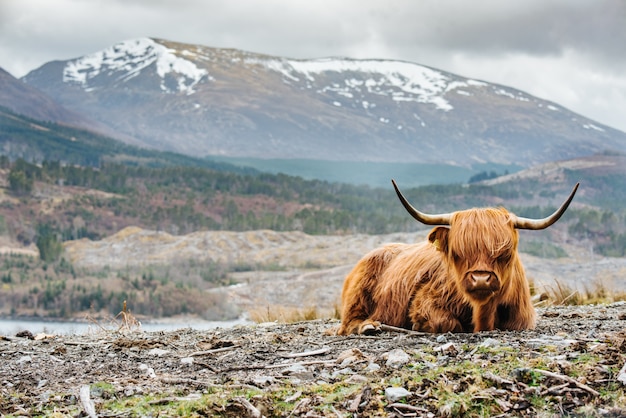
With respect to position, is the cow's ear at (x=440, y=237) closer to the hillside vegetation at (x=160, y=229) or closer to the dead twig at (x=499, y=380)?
the dead twig at (x=499, y=380)

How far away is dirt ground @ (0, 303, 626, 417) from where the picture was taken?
6.67 m

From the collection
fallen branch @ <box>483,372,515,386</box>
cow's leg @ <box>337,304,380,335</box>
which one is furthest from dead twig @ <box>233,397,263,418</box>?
cow's leg @ <box>337,304,380,335</box>

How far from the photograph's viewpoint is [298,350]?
9.58 m

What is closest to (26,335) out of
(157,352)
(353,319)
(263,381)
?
(157,352)

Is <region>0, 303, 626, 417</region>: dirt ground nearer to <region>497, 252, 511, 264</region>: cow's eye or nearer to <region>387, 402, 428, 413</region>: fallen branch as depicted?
<region>387, 402, 428, 413</region>: fallen branch

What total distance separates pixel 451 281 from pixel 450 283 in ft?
0.12

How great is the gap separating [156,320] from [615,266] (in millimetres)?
58074

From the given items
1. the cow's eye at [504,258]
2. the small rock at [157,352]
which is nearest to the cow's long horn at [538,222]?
the cow's eye at [504,258]

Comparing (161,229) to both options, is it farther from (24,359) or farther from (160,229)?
(24,359)

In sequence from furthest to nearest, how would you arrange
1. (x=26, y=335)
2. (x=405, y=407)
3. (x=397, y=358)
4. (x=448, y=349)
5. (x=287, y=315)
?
(x=287, y=315) → (x=26, y=335) → (x=448, y=349) → (x=397, y=358) → (x=405, y=407)

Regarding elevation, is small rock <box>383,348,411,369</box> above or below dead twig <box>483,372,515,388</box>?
below

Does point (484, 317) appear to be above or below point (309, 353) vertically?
above

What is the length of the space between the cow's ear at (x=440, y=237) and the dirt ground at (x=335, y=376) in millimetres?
1037

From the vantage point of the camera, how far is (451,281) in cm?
1010
